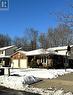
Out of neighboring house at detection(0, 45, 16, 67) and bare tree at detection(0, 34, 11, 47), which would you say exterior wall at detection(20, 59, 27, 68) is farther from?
bare tree at detection(0, 34, 11, 47)

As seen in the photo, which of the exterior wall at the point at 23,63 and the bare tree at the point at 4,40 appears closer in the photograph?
the exterior wall at the point at 23,63

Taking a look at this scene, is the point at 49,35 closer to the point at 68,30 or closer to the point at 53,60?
the point at 53,60

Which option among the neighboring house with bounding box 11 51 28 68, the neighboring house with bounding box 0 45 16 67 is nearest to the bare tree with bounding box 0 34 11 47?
the neighboring house with bounding box 0 45 16 67

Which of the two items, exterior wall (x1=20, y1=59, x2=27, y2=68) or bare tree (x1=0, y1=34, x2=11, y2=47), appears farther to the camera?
bare tree (x1=0, y1=34, x2=11, y2=47)

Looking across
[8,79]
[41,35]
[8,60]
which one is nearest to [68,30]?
[8,79]

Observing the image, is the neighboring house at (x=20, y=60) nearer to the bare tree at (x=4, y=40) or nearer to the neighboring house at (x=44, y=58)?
the neighboring house at (x=44, y=58)

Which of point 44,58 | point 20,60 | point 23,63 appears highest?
point 44,58

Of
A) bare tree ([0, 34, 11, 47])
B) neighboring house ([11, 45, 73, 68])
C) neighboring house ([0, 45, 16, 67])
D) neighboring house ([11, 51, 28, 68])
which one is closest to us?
neighboring house ([11, 45, 73, 68])

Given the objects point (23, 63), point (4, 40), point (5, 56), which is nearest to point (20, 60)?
point (23, 63)

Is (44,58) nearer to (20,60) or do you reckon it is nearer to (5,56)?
(20,60)

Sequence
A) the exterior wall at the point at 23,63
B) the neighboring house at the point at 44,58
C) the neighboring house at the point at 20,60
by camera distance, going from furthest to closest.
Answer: the neighboring house at the point at 20,60, the exterior wall at the point at 23,63, the neighboring house at the point at 44,58

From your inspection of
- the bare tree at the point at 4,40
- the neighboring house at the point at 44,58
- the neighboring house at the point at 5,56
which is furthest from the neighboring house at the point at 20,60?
the bare tree at the point at 4,40

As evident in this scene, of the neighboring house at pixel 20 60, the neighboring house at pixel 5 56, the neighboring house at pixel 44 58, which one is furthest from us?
the neighboring house at pixel 5 56

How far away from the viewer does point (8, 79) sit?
85.7 feet
